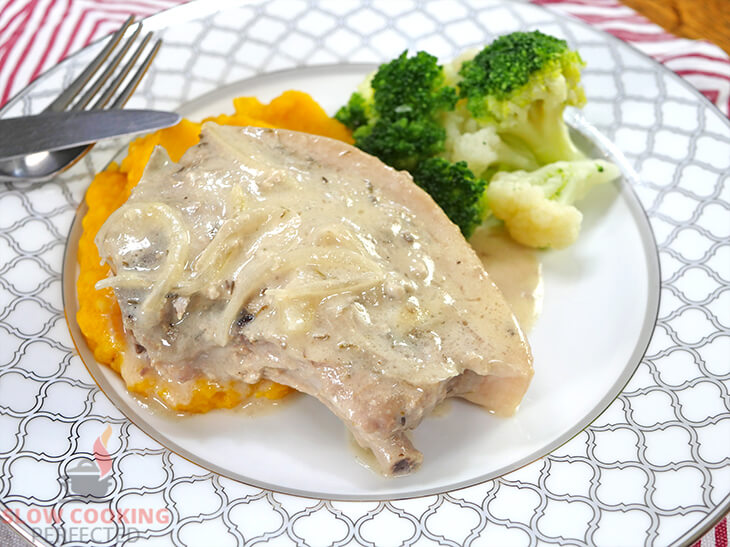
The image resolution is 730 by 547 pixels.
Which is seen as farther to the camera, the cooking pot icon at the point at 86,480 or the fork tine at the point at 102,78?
the fork tine at the point at 102,78

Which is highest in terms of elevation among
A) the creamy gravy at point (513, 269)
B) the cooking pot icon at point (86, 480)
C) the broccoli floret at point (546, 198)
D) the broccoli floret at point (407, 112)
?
the broccoli floret at point (407, 112)

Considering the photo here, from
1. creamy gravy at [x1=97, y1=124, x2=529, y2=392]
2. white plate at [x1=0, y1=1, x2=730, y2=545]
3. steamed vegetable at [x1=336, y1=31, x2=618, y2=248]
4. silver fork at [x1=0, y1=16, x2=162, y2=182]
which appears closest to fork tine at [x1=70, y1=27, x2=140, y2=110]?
silver fork at [x1=0, y1=16, x2=162, y2=182]

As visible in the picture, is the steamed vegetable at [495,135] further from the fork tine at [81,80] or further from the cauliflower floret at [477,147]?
the fork tine at [81,80]

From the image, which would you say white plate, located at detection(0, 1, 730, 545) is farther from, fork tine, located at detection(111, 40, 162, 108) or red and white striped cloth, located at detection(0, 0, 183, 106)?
red and white striped cloth, located at detection(0, 0, 183, 106)

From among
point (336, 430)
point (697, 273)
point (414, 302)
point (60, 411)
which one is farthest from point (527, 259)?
point (60, 411)

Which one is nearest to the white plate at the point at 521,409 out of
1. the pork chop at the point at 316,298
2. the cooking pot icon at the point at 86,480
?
the cooking pot icon at the point at 86,480

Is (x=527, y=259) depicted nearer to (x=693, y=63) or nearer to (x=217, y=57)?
(x=693, y=63)
